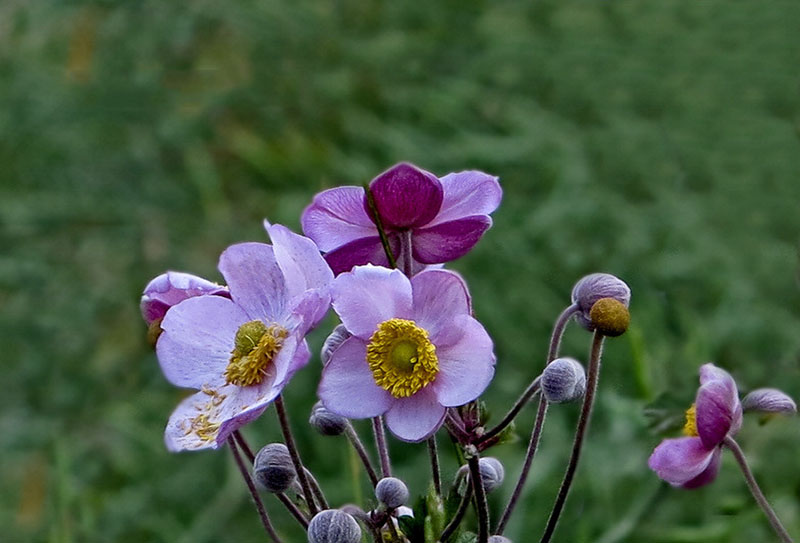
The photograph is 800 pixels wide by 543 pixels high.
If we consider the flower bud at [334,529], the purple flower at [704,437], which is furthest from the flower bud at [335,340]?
the purple flower at [704,437]

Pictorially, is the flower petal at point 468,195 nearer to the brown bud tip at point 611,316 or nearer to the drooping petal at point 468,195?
the drooping petal at point 468,195

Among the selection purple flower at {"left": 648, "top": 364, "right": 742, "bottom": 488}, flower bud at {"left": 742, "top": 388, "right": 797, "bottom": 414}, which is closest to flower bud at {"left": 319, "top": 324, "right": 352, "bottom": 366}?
purple flower at {"left": 648, "top": 364, "right": 742, "bottom": 488}

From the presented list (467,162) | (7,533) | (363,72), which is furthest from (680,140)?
(7,533)

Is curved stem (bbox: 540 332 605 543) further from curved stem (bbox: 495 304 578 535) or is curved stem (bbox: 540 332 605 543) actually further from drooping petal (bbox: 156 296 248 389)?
drooping petal (bbox: 156 296 248 389)

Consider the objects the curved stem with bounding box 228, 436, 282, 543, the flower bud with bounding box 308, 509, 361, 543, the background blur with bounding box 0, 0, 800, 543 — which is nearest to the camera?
the flower bud with bounding box 308, 509, 361, 543

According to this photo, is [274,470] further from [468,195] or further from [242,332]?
[468,195]

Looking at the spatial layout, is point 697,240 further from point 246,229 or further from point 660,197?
point 246,229
